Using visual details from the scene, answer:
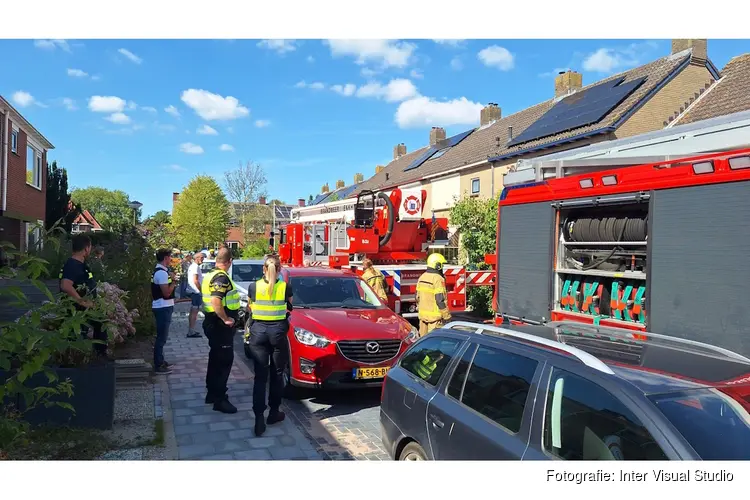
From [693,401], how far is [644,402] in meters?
0.28

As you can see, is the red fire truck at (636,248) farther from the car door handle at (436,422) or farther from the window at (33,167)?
the window at (33,167)

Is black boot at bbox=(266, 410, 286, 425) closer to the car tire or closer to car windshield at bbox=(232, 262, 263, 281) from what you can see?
the car tire

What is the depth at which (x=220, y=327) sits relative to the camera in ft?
19.0

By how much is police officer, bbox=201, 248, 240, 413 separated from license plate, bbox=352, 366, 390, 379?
4.63 ft

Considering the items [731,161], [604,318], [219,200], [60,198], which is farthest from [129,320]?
[219,200]

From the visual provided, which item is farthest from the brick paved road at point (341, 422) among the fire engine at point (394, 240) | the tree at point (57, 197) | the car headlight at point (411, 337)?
the tree at point (57, 197)

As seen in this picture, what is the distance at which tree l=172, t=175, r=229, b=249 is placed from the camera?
127ft

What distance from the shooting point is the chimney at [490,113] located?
90.1ft

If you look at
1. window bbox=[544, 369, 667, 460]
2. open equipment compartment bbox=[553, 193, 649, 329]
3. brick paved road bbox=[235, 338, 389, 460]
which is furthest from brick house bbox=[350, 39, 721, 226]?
window bbox=[544, 369, 667, 460]

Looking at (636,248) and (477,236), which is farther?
(477,236)

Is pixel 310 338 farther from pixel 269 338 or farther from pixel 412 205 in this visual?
pixel 412 205

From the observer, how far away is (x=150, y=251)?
10875mm

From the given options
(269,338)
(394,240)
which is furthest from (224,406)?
(394,240)

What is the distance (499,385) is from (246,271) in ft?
37.4
